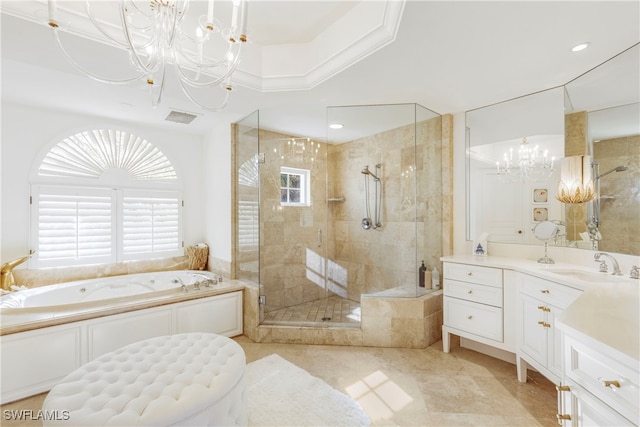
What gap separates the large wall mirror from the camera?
189 centimetres

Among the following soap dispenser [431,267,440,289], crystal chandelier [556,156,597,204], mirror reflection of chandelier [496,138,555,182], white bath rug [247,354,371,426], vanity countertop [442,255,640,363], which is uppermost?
mirror reflection of chandelier [496,138,555,182]

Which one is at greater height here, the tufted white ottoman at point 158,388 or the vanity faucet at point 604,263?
the vanity faucet at point 604,263

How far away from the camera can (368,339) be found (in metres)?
2.79

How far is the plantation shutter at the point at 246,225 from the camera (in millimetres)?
3445

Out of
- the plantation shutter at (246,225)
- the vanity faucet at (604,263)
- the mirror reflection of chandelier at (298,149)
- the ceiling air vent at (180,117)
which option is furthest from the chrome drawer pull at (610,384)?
the ceiling air vent at (180,117)

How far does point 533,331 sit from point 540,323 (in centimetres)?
11

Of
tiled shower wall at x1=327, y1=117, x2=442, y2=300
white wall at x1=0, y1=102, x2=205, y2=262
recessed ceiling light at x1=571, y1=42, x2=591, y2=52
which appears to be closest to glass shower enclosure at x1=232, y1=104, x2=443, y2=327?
tiled shower wall at x1=327, y1=117, x2=442, y2=300

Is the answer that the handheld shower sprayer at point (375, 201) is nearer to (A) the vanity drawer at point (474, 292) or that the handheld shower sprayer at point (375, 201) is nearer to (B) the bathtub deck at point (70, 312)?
(A) the vanity drawer at point (474, 292)

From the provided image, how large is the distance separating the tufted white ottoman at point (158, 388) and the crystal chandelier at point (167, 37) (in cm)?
141

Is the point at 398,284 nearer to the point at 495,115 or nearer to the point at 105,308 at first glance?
the point at 495,115

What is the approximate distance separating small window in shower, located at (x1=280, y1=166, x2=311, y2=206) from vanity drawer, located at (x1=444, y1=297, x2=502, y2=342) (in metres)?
2.23

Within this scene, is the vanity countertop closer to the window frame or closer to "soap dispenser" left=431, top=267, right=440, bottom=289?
"soap dispenser" left=431, top=267, right=440, bottom=289

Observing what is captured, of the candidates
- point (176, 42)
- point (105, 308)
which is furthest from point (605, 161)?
point (105, 308)

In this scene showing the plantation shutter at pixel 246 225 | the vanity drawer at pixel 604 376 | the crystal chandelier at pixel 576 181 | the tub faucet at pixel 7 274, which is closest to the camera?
the vanity drawer at pixel 604 376
